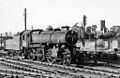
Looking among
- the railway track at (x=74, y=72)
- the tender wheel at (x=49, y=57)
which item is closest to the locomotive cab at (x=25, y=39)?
the tender wheel at (x=49, y=57)

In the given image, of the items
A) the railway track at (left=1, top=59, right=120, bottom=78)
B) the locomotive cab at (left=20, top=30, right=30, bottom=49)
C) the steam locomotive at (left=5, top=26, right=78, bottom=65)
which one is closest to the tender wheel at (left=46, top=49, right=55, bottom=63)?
the steam locomotive at (left=5, top=26, right=78, bottom=65)

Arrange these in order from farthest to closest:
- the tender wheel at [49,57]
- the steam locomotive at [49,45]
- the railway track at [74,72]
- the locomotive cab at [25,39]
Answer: the locomotive cab at [25,39] < the tender wheel at [49,57] < the steam locomotive at [49,45] < the railway track at [74,72]

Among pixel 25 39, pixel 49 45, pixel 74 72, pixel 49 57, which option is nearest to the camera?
pixel 74 72

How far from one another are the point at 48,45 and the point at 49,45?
135 mm

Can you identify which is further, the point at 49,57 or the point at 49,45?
the point at 49,45

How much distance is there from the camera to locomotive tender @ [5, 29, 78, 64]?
17.4 metres

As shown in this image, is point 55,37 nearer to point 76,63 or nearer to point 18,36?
point 76,63

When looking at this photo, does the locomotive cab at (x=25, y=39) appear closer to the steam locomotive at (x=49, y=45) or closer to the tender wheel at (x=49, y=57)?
the steam locomotive at (x=49, y=45)

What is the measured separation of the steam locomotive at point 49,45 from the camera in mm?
17359

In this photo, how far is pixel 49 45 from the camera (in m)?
18.8

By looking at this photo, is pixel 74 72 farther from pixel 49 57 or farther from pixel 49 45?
pixel 49 45

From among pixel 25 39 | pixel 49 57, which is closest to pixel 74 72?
pixel 49 57

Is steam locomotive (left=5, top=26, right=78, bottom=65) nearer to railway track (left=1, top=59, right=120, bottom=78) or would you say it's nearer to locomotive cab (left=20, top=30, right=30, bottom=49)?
locomotive cab (left=20, top=30, right=30, bottom=49)

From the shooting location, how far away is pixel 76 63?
17.4m
